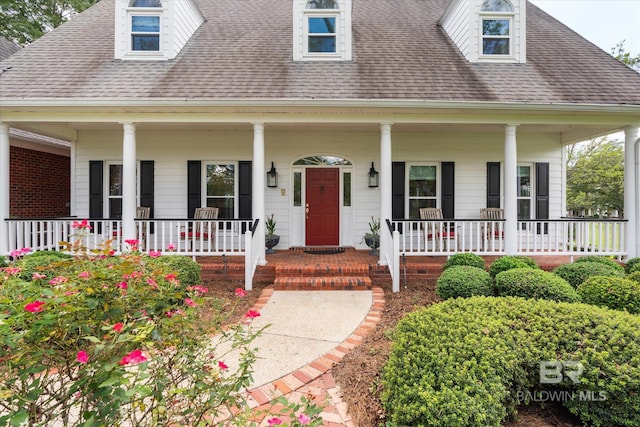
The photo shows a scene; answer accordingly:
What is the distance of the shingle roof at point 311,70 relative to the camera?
6.22 m

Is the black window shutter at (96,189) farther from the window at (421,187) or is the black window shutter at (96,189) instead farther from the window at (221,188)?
the window at (421,187)

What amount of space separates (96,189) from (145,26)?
397cm

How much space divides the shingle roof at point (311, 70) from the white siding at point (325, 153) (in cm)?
144

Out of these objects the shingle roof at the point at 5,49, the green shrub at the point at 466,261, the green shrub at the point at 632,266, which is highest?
the shingle roof at the point at 5,49

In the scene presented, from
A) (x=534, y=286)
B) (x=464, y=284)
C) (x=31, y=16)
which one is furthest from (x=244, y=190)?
(x=31, y=16)

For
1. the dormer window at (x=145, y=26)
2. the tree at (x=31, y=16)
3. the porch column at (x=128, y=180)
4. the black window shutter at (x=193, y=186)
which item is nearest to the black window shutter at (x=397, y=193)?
the black window shutter at (x=193, y=186)

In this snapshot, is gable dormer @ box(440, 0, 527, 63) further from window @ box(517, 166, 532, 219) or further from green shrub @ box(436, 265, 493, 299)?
green shrub @ box(436, 265, 493, 299)

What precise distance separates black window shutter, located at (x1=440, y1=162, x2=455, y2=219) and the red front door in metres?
2.59

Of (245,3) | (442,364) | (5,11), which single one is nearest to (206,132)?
(245,3)

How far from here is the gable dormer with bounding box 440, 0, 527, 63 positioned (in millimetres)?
7324

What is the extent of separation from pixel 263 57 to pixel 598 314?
7451 millimetres

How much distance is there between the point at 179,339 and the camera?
188cm

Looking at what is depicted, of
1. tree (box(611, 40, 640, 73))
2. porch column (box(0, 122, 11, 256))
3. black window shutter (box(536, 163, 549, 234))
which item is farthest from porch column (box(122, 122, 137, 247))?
tree (box(611, 40, 640, 73))

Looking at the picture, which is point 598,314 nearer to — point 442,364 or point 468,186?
point 442,364
